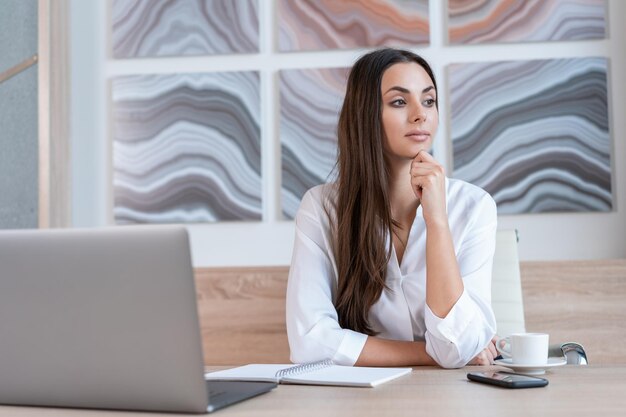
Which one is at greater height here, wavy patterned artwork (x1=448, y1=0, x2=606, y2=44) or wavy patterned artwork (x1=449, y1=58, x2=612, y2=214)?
wavy patterned artwork (x1=448, y1=0, x2=606, y2=44)

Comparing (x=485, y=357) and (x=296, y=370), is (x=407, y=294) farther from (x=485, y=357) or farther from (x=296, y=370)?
(x=296, y=370)

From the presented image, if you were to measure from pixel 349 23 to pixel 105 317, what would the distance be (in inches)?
89.3

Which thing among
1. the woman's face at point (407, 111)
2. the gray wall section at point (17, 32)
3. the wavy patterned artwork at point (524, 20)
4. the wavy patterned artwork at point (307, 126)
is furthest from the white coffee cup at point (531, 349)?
the gray wall section at point (17, 32)

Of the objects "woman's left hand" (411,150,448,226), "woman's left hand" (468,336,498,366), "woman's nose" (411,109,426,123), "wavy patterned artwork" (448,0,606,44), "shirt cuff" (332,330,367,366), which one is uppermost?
"wavy patterned artwork" (448,0,606,44)

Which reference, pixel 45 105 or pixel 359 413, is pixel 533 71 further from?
pixel 359 413

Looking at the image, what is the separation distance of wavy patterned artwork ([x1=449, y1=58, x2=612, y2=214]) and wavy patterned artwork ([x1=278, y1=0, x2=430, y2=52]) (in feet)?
0.95

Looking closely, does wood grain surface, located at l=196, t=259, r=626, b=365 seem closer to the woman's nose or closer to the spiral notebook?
the woman's nose

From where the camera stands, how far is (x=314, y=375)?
4.22ft

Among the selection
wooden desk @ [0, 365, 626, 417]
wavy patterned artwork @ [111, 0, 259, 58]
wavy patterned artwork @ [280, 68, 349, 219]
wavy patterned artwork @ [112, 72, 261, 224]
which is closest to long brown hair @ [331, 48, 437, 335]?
wooden desk @ [0, 365, 626, 417]

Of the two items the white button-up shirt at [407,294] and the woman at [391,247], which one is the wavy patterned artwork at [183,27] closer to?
the woman at [391,247]

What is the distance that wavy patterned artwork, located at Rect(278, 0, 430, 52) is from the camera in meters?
2.96

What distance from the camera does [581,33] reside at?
289cm

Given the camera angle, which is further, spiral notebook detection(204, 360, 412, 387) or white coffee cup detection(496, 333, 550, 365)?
white coffee cup detection(496, 333, 550, 365)

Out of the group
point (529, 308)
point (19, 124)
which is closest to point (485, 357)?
point (529, 308)
